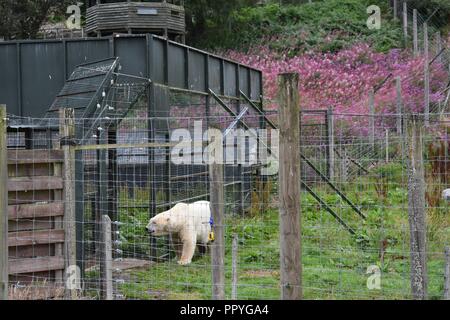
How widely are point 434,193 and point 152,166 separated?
190 inches

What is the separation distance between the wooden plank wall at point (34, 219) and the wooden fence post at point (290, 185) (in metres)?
3.64

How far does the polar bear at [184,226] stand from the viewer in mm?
10648

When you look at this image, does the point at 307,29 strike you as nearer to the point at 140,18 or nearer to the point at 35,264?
the point at 140,18

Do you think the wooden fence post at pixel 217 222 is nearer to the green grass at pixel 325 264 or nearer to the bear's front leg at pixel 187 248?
the green grass at pixel 325 264

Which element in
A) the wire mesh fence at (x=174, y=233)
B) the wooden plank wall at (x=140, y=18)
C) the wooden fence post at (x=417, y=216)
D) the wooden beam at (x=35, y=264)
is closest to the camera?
the wooden fence post at (x=417, y=216)

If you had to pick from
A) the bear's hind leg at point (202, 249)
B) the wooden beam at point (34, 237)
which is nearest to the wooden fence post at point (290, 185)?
the wooden beam at point (34, 237)

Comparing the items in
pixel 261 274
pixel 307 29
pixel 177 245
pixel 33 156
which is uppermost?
pixel 307 29

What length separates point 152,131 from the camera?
38.9 feet

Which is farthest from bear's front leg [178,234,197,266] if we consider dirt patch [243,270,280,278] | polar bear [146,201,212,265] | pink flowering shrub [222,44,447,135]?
pink flowering shrub [222,44,447,135]

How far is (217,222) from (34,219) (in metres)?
3.01

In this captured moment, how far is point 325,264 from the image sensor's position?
33.3 ft

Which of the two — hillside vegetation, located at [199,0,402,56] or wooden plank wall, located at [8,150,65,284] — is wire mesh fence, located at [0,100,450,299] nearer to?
wooden plank wall, located at [8,150,65,284]

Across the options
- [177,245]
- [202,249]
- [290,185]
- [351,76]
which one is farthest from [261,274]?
[351,76]
